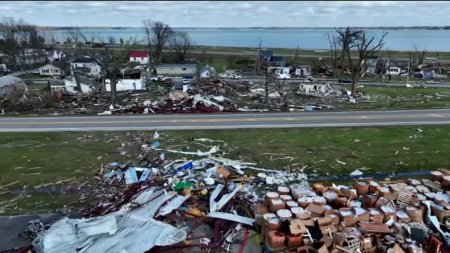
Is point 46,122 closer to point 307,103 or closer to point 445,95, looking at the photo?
point 307,103

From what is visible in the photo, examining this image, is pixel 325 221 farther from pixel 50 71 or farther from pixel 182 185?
pixel 50 71

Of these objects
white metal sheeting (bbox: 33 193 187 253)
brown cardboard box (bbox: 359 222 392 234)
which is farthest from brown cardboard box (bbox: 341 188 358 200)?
white metal sheeting (bbox: 33 193 187 253)

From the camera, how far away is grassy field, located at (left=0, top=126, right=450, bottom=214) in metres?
18.4

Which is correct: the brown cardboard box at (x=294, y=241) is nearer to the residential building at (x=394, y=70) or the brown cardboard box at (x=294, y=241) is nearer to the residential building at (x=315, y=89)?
the residential building at (x=315, y=89)

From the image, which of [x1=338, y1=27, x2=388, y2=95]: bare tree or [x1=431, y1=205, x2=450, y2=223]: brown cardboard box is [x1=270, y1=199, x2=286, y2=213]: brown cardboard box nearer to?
[x1=431, y1=205, x2=450, y2=223]: brown cardboard box

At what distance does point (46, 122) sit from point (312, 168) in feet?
68.2

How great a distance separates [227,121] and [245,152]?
7.85 metres

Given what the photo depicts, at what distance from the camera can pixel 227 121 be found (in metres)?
29.3

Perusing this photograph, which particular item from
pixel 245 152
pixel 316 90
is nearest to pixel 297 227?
pixel 245 152

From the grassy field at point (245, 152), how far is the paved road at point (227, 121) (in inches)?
65.2

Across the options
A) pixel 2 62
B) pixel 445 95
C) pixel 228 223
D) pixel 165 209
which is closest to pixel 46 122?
pixel 165 209

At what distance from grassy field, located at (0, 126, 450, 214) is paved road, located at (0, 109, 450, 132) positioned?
166 cm

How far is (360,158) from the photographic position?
2069 centimetres

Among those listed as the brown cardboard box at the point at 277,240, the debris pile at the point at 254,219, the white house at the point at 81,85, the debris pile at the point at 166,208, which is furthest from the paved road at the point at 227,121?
the white house at the point at 81,85
